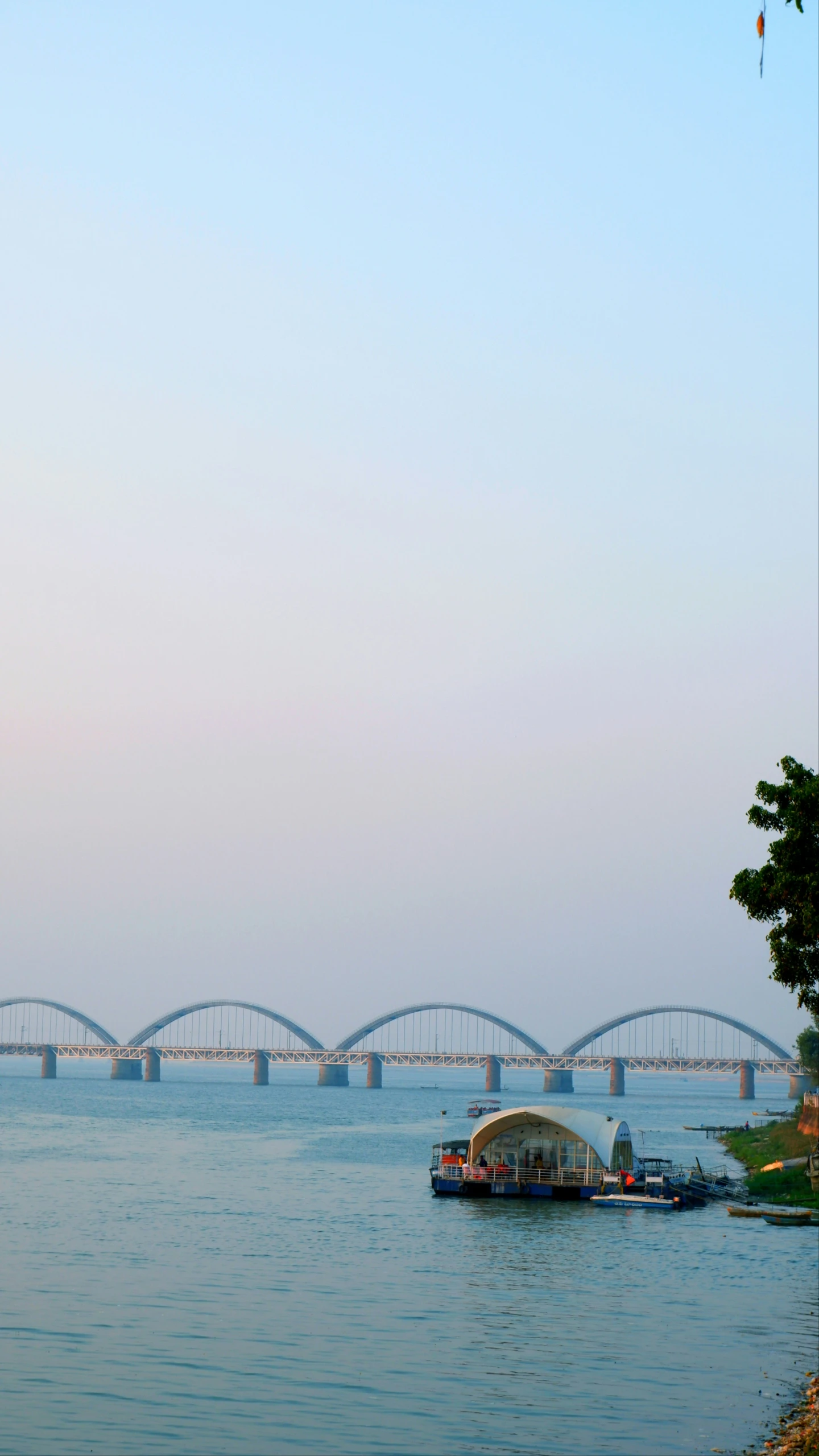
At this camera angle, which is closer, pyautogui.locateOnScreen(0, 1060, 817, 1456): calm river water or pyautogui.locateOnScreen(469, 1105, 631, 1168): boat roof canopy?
pyautogui.locateOnScreen(0, 1060, 817, 1456): calm river water

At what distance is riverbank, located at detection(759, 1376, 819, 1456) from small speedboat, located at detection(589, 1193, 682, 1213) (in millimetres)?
38343

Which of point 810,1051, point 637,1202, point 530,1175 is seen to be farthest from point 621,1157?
point 810,1051

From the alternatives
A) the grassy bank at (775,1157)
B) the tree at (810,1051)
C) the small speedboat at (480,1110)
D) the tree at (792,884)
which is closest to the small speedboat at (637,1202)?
the grassy bank at (775,1157)

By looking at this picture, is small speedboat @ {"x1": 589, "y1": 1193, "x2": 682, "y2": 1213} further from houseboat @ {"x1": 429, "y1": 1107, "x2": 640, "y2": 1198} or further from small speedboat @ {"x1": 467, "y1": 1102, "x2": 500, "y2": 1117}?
small speedboat @ {"x1": 467, "y1": 1102, "x2": 500, "y2": 1117}

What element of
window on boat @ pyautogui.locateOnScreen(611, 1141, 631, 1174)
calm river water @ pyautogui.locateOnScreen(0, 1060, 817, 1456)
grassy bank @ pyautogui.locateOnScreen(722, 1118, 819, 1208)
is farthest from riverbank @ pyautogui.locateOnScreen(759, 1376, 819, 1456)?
window on boat @ pyautogui.locateOnScreen(611, 1141, 631, 1174)

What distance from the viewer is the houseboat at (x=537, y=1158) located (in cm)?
6981

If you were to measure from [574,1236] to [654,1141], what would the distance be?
74.3 meters

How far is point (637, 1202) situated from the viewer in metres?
66.8

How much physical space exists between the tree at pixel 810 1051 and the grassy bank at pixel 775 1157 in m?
9.75

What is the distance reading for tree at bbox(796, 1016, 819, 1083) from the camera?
138 m

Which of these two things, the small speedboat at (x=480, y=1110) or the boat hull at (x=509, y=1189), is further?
the small speedboat at (x=480, y=1110)

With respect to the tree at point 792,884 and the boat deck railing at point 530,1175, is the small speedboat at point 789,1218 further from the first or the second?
the tree at point 792,884

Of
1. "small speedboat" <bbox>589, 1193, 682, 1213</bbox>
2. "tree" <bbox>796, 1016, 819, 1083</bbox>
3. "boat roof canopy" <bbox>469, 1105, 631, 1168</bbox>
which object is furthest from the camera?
"tree" <bbox>796, 1016, 819, 1083</bbox>

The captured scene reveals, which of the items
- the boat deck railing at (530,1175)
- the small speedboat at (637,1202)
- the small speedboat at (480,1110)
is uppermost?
the boat deck railing at (530,1175)
